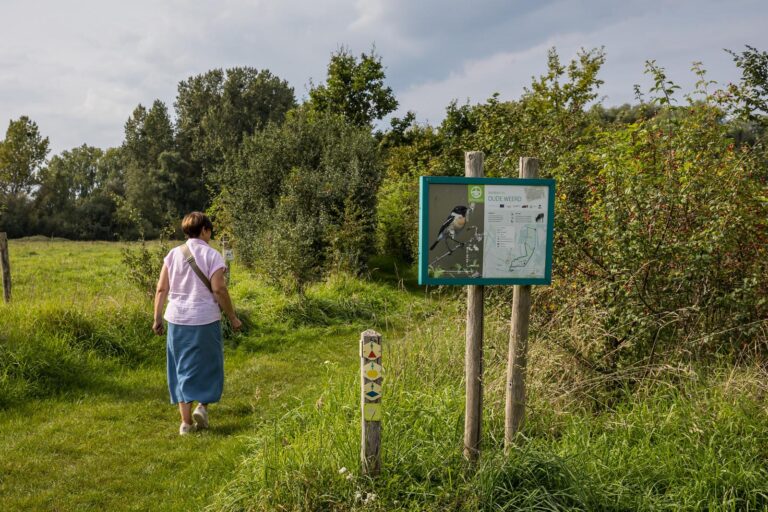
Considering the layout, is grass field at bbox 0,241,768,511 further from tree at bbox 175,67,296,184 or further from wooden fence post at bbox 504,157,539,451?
tree at bbox 175,67,296,184

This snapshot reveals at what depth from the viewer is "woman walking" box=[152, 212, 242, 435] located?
207 inches

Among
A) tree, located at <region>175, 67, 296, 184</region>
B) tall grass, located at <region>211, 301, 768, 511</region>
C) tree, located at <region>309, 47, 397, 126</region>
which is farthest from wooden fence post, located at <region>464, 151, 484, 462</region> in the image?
tree, located at <region>175, 67, 296, 184</region>

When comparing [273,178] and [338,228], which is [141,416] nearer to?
[338,228]

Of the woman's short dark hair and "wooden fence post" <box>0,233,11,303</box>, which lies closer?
the woman's short dark hair

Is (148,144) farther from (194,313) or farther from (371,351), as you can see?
(371,351)

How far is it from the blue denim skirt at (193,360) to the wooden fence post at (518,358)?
2890mm

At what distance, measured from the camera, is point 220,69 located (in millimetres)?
49344

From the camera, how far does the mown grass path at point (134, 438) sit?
14.0 ft

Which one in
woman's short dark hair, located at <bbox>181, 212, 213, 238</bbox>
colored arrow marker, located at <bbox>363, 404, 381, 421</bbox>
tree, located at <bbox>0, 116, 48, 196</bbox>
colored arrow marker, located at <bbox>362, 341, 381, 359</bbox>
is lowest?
colored arrow marker, located at <bbox>363, 404, 381, 421</bbox>

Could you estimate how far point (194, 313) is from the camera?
17.3ft

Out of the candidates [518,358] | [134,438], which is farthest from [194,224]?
[518,358]

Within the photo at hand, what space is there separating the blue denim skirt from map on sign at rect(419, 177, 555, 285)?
2.59m

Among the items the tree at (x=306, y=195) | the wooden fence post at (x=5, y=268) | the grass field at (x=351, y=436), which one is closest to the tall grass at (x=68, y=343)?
the grass field at (x=351, y=436)

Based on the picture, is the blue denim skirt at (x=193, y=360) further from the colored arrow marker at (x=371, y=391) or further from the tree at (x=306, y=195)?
the tree at (x=306, y=195)
